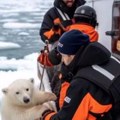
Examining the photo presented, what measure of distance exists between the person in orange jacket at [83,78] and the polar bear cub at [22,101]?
628 millimetres

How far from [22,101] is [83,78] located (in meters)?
0.89

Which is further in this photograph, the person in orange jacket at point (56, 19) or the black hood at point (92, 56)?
the person in orange jacket at point (56, 19)

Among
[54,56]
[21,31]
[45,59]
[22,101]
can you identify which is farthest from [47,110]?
[21,31]

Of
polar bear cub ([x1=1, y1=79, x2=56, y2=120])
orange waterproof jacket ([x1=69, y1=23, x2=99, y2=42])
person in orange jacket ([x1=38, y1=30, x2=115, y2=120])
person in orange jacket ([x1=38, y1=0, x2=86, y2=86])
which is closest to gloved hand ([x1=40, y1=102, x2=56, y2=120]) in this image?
polar bear cub ([x1=1, y1=79, x2=56, y2=120])

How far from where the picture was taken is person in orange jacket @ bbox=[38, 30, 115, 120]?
8.10 feet

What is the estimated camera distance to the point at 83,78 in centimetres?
248

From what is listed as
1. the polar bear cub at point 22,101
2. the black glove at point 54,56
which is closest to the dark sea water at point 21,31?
the black glove at point 54,56

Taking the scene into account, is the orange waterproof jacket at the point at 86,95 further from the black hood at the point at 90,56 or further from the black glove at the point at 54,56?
the black glove at the point at 54,56

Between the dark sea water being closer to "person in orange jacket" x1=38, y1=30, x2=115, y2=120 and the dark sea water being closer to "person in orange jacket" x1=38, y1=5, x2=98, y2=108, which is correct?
"person in orange jacket" x1=38, y1=5, x2=98, y2=108

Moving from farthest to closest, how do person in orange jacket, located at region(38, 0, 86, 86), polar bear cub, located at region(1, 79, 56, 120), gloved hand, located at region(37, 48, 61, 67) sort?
person in orange jacket, located at region(38, 0, 86, 86), gloved hand, located at region(37, 48, 61, 67), polar bear cub, located at region(1, 79, 56, 120)

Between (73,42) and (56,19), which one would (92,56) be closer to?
(73,42)

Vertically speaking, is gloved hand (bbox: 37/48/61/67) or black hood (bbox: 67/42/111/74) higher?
black hood (bbox: 67/42/111/74)

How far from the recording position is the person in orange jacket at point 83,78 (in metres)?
2.47

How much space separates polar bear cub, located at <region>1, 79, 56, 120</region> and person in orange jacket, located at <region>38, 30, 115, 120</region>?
63 centimetres
